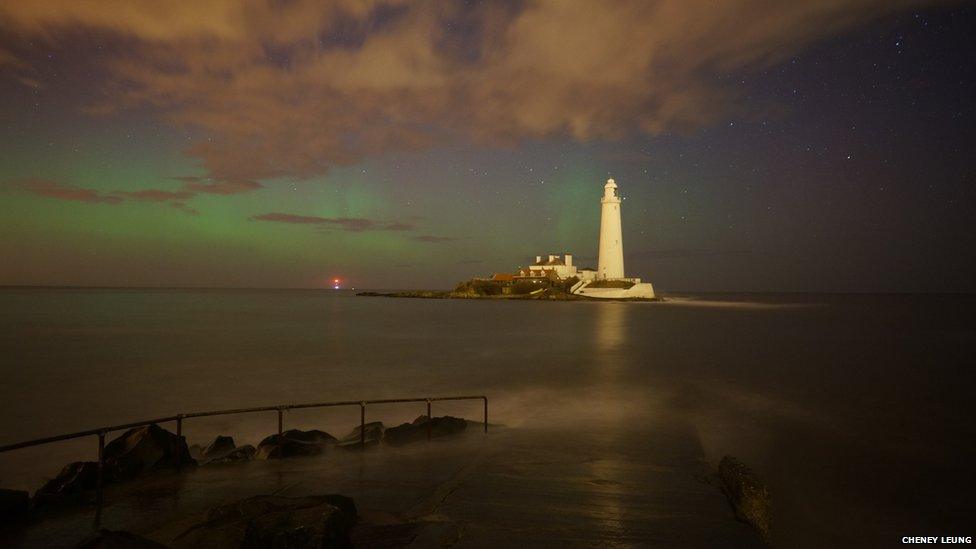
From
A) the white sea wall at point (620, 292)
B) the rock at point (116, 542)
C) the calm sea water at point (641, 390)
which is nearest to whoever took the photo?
the rock at point (116, 542)

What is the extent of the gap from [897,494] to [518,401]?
10.3m

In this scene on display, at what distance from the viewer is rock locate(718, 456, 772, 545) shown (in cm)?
667

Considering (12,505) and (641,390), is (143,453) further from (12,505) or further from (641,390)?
(641,390)

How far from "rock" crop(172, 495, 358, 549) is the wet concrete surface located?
0.40 m

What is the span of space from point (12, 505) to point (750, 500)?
918cm

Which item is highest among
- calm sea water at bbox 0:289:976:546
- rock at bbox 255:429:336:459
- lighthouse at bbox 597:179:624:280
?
lighthouse at bbox 597:179:624:280

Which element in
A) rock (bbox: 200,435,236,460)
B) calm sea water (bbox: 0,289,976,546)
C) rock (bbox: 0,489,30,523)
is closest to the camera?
rock (bbox: 0,489,30,523)

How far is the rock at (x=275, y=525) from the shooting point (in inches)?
202

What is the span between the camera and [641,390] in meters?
19.5

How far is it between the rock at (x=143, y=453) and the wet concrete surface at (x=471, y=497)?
33 centimetres

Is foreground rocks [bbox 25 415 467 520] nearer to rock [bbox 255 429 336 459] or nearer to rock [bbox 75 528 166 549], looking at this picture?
rock [bbox 255 429 336 459]

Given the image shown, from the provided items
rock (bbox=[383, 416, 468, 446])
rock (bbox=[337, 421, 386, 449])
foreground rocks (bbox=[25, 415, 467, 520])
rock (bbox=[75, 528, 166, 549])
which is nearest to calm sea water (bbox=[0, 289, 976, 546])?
rock (bbox=[383, 416, 468, 446])

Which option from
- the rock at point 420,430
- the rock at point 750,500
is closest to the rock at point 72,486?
the rock at point 420,430

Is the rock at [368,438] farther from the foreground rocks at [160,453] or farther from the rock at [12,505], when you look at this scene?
the rock at [12,505]
